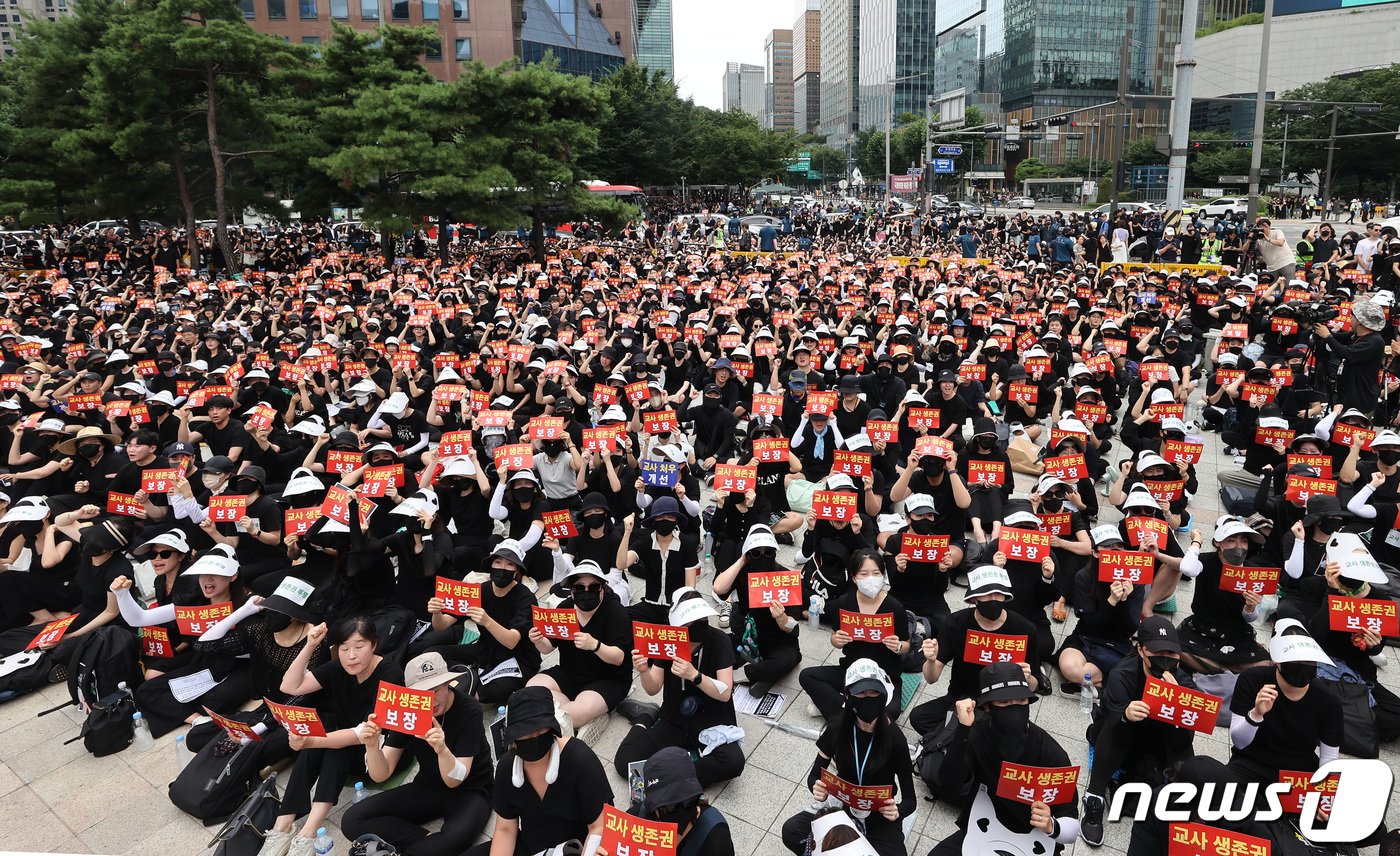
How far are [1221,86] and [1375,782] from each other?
105294 millimetres

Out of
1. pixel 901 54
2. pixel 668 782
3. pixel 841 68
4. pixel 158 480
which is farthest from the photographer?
pixel 841 68

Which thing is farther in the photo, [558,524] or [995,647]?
[558,524]

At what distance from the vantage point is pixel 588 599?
5758 millimetres

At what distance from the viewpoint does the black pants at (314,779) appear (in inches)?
207

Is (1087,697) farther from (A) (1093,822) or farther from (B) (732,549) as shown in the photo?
(B) (732,549)

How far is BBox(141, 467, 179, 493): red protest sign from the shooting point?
8.25m

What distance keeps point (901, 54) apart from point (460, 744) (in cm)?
14615

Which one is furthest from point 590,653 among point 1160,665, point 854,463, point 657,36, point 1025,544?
point 657,36

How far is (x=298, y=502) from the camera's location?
755cm

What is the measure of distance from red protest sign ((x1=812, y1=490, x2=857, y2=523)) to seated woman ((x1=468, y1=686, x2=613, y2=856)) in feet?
10.5

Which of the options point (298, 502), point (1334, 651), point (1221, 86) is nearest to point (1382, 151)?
point (1221, 86)

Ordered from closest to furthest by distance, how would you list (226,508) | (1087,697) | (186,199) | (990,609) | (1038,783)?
(1038,783) → (990,609) → (1087,697) → (226,508) → (186,199)

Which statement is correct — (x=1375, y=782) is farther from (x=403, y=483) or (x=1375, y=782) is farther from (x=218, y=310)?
(x=218, y=310)

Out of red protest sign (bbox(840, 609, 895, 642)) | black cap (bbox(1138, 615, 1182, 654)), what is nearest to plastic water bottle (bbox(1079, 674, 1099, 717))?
black cap (bbox(1138, 615, 1182, 654))
